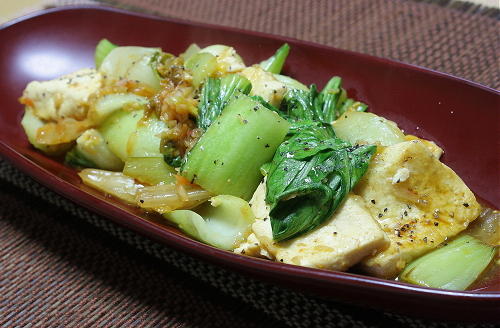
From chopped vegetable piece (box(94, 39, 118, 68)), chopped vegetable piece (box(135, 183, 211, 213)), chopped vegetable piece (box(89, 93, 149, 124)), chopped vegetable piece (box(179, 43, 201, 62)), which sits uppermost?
chopped vegetable piece (box(179, 43, 201, 62))

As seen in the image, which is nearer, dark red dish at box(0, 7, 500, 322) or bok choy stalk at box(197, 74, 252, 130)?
dark red dish at box(0, 7, 500, 322)

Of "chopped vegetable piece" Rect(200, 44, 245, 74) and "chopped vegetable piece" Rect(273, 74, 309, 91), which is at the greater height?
"chopped vegetable piece" Rect(200, 44, 245, 74)

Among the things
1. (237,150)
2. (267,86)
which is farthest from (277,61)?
(237,150)

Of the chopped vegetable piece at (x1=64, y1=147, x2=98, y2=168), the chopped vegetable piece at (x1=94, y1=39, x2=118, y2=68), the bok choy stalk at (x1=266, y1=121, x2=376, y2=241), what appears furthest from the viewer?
the chopped vegetable piece at (x1=94, y1=39, x2=118, y2=68)

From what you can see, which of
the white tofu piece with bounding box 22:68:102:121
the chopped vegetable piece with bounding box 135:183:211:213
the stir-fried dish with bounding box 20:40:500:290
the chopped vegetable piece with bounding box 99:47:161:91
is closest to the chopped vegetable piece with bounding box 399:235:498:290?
the stir-fried dish with bounding box 20:40:500:290

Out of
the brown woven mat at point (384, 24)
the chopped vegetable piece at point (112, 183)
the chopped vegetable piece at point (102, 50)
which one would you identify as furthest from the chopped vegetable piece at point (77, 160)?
the brown woven mat at point (384, 24)

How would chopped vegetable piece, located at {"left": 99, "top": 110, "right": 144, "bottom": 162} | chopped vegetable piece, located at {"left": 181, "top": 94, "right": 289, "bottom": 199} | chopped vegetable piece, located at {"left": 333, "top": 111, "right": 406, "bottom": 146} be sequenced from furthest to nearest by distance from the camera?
chopped vegetable piece, located at {"left": 99, "top": 110, "right": 144, "bottom": 162}
chopped vegetable piece, located at {"left": 333, "top": 111, "right": 406, "bottom": 146}
chopped vegetable piece, located at {"left": 181, "top": 94, "right": 289, "bottom": 199}

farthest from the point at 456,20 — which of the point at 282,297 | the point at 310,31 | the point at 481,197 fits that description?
the point at 282,297

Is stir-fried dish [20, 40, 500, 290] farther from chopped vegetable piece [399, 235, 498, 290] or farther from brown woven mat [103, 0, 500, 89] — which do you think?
brown woven mat [103, 0, 500, 89]
